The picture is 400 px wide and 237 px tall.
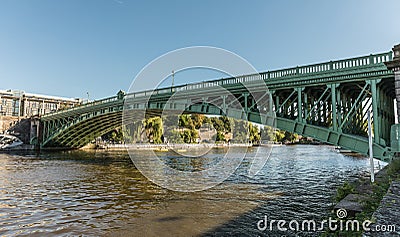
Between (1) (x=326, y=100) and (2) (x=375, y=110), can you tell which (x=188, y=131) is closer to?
(1) (x=326, y=100)

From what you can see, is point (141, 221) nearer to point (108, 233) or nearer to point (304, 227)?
point (108, 233)

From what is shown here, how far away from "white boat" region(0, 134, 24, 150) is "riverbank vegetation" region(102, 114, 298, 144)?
2059 cm

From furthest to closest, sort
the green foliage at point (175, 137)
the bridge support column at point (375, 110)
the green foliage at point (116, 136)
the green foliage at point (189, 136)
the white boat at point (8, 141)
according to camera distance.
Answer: the green foliage at point (189, 136) → the green foliage at point (116, 136) → the green foliage at point (175, 137) → the white boat at point (8, 141) → the bridge support column at point (375, 110)

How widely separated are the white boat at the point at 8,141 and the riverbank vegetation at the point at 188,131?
20.6m

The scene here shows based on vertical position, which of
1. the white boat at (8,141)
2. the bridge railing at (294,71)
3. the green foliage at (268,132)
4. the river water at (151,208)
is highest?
the bridge railing at (294,71)

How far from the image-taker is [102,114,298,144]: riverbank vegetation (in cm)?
6590

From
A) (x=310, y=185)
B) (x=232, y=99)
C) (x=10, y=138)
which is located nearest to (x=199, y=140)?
(x=10, y=138)

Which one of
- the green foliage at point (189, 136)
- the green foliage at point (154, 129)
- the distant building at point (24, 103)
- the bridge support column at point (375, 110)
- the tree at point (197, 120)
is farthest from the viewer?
the tree at point (197, 120)

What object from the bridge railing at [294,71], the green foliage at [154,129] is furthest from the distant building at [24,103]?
the bridge railing at [294,71]

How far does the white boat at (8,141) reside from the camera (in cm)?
5319

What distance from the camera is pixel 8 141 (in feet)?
180

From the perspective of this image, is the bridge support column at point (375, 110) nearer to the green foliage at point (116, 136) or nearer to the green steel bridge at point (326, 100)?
the green steel bridge at point (326, 100)

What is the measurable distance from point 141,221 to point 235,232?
10.4ft

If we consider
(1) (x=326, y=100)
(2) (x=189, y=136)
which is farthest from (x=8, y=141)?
(1) (x=326, y=100)
